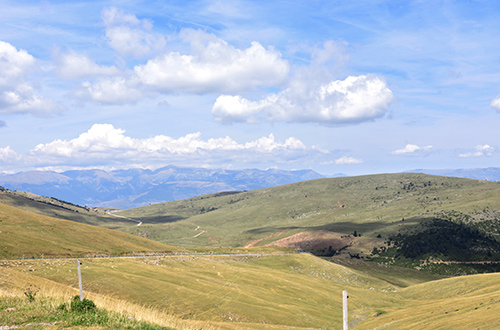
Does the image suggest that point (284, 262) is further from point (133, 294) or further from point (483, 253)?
point (483, 253)

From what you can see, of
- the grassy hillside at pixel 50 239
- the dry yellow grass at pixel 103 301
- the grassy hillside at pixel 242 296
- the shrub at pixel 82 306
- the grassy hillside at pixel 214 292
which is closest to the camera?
the shrub at pixel 82 306

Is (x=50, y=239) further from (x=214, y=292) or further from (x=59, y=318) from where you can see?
(x=59, y=318)

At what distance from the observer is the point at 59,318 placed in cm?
1889

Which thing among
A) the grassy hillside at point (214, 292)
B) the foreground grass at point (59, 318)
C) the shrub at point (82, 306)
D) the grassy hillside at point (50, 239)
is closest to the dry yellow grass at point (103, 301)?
the foreground grass at point (59, 318)

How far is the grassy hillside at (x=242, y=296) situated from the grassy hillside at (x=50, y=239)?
16.7m

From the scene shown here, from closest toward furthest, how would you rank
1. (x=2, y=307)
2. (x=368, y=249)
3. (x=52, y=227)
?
(x=2, y=307) < (x=52, y=227) < (x=368, y=249)

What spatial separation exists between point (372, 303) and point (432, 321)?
122ft

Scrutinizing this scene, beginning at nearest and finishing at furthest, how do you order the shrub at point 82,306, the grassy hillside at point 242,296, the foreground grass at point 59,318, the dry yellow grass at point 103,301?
the foreground grass at point 59,318
the shrub at point 82,306
the dry yellow grass at point 103,301
the grassy hillside at point 242,296

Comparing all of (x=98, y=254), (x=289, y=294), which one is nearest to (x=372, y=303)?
(x=289, y=294)

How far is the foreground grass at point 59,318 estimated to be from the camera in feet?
59.1

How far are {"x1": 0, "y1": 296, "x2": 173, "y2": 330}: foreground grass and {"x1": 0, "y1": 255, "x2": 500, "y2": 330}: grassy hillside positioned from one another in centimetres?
217

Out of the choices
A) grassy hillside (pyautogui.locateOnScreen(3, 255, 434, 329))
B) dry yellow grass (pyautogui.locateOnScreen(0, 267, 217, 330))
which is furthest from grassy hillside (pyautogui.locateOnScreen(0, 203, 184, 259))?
dry yellow grass (pyautogui.locateOnScreen(0, 267, 217, 330))

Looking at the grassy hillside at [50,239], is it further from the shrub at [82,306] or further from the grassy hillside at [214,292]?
the shrub at [82,306]

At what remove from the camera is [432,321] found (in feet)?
156
